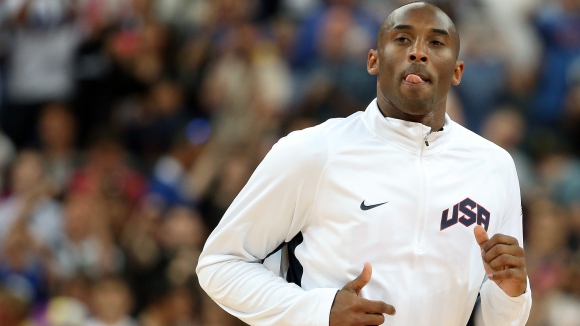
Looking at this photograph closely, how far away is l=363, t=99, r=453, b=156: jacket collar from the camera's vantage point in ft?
11.1

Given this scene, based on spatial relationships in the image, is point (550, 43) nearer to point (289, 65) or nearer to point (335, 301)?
point (289, 65)

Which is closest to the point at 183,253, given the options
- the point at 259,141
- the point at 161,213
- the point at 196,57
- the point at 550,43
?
the point at 161,213

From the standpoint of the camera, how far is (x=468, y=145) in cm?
352

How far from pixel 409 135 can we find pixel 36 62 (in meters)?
6.95

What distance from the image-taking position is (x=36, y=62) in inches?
378

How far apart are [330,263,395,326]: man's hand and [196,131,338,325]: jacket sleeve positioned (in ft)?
0.41

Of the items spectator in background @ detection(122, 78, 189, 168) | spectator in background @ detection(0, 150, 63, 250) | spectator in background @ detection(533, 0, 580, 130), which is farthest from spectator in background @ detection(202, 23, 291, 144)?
spectator in background @ detection(533, 0, 580, 130)

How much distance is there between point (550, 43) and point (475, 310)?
6.87 metres

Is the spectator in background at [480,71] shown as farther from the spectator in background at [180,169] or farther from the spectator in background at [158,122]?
the spectator in background at [158,122]

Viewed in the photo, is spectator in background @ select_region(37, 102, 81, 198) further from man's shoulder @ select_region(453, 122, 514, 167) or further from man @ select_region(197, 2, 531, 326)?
man's shoulder @ select_region(453, 122, 514, 167)

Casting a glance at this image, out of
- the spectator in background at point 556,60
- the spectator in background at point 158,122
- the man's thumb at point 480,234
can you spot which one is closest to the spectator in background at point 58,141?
the spectator in background at point 158,122

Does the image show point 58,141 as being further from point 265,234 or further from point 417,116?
point 417,116

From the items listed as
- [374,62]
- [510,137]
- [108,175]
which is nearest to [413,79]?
[374,62]

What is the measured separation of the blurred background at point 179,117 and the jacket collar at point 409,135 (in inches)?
166
